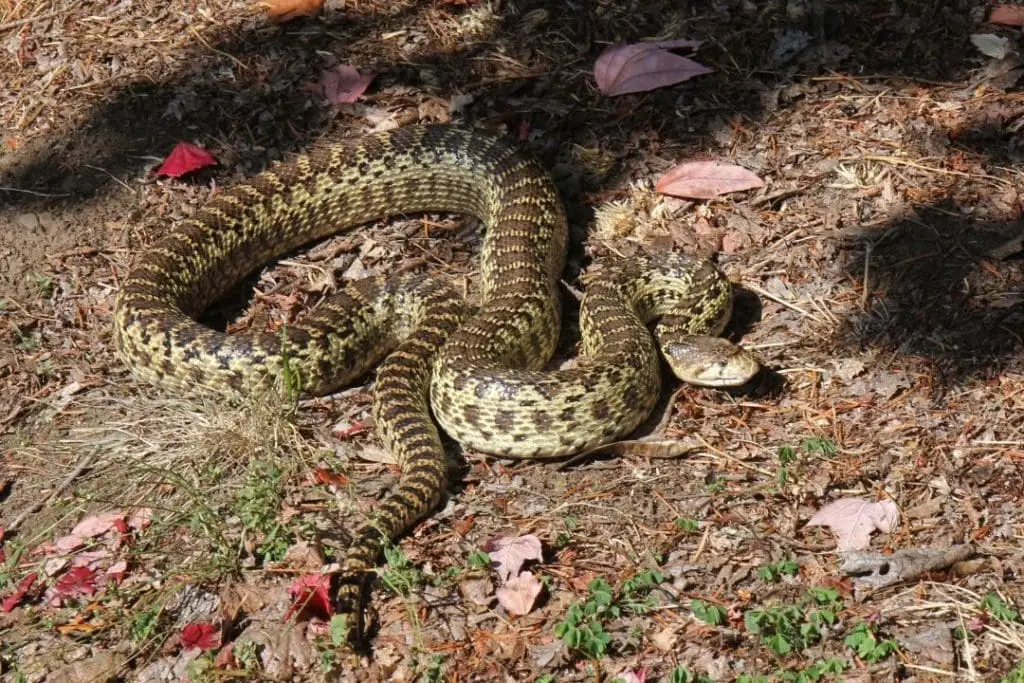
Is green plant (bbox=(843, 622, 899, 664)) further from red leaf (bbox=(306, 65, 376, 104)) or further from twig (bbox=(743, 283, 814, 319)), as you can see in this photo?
red leaf (bbox=(306, 65, 376, 104))

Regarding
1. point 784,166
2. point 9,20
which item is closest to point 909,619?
point 784,166

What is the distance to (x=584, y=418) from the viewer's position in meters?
5.92

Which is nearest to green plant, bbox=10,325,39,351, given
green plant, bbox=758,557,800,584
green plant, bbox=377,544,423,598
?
green plant, bbox=377,544,423,598

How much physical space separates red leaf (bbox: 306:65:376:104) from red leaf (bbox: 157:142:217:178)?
0.99 meters

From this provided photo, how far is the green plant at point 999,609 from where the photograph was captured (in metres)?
4.57

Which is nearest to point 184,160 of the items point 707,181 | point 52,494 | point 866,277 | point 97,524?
point 52,494

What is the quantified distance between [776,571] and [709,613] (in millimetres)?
414

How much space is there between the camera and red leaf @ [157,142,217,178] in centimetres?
789

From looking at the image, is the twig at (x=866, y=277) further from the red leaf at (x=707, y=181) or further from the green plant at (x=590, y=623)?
the green plant at (x=590, y=623)

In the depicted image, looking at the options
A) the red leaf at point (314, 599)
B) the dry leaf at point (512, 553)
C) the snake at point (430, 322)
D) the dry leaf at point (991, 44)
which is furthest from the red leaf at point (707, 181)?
the red leaf at point (314, 599)

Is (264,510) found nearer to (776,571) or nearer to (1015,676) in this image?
(776,571)

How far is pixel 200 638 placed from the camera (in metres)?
4.95

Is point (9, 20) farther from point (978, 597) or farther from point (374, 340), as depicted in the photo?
point (978, 597)

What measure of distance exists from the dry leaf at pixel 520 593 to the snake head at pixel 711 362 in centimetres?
175
